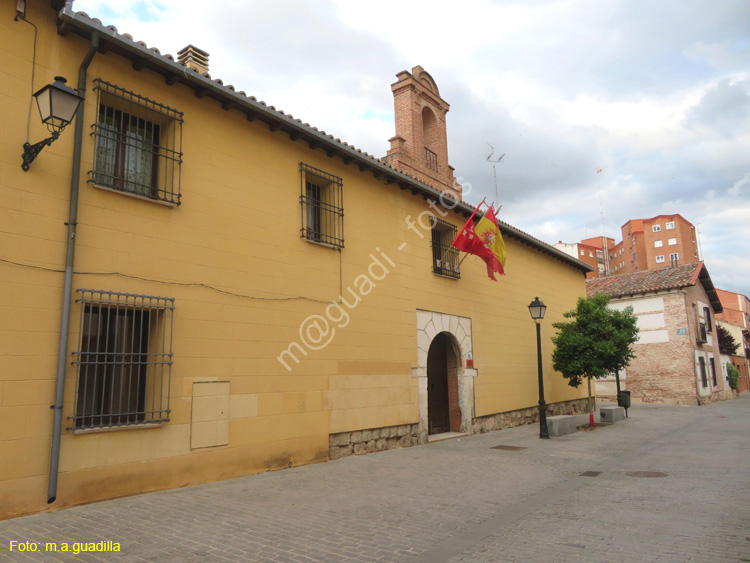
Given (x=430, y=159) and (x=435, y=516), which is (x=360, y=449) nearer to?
(x=435, y=516)

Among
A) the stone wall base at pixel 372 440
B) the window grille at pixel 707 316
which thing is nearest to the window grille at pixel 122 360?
the stone wall base at pixel 372 440

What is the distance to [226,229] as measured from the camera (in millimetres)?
7777

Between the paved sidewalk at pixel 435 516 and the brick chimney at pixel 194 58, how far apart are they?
6.44 meters

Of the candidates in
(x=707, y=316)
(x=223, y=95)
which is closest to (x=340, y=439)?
(x=223, y=95)

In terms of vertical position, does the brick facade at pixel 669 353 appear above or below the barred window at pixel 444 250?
below

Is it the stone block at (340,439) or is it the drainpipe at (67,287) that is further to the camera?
the stone block at (340,439)

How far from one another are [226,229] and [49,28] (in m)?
3.24

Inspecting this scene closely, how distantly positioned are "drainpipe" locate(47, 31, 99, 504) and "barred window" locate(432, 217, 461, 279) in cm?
810

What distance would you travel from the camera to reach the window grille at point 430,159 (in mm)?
16031

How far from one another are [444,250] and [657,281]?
1758cm

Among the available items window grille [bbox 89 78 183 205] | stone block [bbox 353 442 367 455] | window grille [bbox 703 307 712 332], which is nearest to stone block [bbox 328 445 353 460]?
stone block [bbox 353 442 367 455]

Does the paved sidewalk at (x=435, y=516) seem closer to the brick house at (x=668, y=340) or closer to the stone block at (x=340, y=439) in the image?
the stone block at (x=340, y=439)

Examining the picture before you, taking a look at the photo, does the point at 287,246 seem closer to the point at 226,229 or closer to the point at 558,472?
the point at 226,229

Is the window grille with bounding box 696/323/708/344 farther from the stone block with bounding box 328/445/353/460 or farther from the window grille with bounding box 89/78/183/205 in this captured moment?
the window grille with bounding box 89/78/183/205
